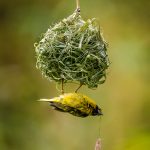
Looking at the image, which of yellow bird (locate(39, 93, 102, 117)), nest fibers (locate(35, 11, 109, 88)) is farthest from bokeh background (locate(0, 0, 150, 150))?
yellow bird (locate(39, 93, 102, 117))

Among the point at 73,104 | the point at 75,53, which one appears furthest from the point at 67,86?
the point at 73,104

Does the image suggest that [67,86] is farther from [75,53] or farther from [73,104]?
[73,104]

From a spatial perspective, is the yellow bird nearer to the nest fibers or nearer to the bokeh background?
the nest fibers
